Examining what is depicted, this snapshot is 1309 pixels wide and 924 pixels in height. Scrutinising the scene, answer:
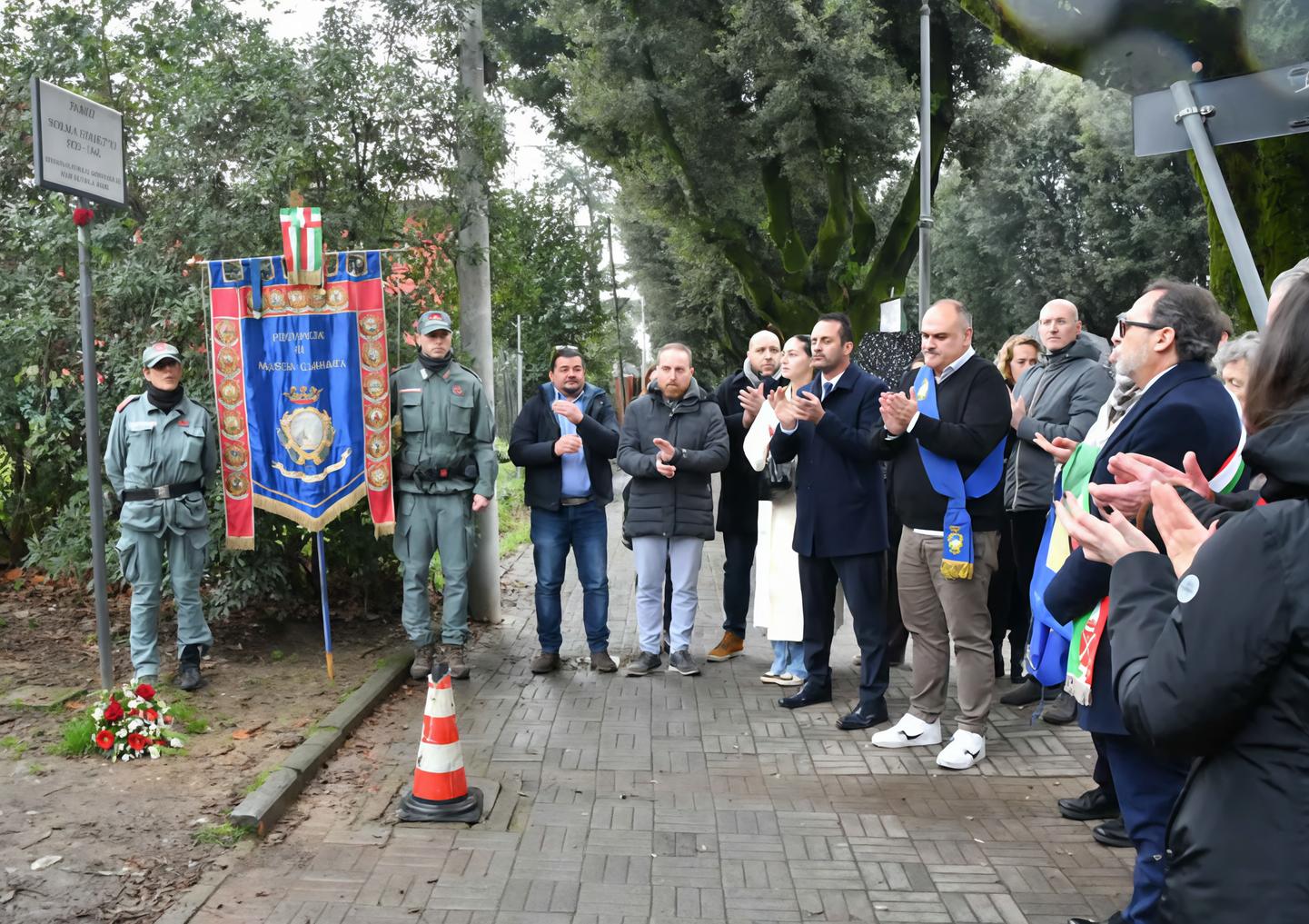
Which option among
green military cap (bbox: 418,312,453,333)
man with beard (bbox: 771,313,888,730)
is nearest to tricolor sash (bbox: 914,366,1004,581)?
man with beard (bbox: 771,313,888,730)

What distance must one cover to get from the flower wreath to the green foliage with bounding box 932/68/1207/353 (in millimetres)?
24423

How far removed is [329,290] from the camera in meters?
6.87

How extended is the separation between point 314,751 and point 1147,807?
3.80 meters

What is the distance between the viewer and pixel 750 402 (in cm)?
712

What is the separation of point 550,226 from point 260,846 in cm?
2106

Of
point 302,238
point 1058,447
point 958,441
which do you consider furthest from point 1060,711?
point 302,238

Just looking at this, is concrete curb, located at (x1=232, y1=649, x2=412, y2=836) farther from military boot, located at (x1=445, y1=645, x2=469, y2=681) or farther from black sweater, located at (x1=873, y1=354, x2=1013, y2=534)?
black sweater, located at (x1=873, y1=354, x2=1013, y2=534)

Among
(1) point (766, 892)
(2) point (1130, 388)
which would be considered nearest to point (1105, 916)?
(1) point (766, 892)

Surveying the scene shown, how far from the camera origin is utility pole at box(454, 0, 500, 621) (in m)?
8.14

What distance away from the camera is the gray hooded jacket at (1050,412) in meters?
6.21

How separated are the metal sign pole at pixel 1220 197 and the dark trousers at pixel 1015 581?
310 cm

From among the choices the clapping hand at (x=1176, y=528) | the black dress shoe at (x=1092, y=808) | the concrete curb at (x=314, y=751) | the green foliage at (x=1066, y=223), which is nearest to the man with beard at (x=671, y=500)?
the concrete curb at (x=314, y=751)

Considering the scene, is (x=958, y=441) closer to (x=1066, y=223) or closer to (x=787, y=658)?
(x=787, y=658)

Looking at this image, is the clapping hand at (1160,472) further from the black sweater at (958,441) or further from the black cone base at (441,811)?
the black cone base at (441,811)
